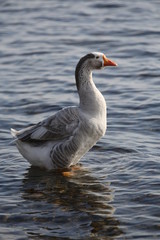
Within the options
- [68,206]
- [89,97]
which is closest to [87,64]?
[89,97]

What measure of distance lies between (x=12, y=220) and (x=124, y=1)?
43.9 ft

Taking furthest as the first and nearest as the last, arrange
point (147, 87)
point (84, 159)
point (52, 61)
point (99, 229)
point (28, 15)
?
1. point (28, 15)
2. point (52, 61)
3. point (147, 87)
4. point (84, 159)
5. point (99, 229)

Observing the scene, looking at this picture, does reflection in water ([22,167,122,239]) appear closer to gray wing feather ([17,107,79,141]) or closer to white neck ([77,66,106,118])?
gray wing feather ([17,107,79,141])

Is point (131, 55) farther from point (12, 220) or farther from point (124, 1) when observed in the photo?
point (12, 220)

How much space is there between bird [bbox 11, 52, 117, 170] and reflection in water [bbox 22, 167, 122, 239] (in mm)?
321

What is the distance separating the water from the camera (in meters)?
7.50

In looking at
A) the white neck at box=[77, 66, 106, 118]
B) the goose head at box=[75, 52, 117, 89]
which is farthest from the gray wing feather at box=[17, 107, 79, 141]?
the goose head at box=[75, 52, 117, 89]

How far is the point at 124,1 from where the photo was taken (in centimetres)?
1967

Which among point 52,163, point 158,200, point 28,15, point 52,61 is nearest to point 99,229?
point 158,200

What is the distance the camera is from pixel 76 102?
39.4 feet

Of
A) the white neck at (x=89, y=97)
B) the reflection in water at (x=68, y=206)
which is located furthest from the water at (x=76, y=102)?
the white neck at (x=89, y=97)

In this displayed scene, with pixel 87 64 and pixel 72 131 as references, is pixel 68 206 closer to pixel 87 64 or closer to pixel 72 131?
pixel 72 131

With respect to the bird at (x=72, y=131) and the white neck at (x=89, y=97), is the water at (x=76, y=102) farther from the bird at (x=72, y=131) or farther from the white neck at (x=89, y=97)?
the white neck at (x=89, y=97)

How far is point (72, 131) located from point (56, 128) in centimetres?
27
